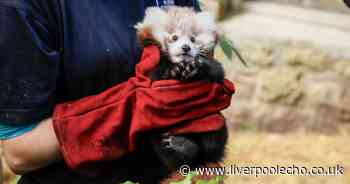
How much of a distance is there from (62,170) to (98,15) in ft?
1.31

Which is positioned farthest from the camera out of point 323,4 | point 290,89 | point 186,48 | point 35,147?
point 323,4

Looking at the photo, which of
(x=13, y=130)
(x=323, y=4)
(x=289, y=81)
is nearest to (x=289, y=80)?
(x=289, y=81)

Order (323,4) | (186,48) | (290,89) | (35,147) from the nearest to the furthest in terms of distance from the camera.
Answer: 1. (186,48)
2. (35,147)
3. (290,89)
4. (323,4)

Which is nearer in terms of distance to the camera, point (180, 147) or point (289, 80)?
point (180, 147)

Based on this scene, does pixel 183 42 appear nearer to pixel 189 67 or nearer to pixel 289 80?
pixel 189 67

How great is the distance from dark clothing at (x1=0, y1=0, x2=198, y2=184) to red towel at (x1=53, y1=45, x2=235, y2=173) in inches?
2.4

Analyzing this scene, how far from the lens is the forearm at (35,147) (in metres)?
1.54

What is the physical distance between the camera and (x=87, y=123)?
151 centimetres

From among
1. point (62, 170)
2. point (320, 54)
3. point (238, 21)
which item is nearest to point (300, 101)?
point (320, 54)

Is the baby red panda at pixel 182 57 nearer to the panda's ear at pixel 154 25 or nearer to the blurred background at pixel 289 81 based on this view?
the panda's ear at pixel 154 25

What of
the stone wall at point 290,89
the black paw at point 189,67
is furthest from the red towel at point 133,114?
the stone wall at point 290,89

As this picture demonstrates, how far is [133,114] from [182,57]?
0.18m

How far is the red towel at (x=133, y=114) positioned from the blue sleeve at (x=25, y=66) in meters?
0.07

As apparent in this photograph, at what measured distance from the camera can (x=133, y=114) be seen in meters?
1.50
